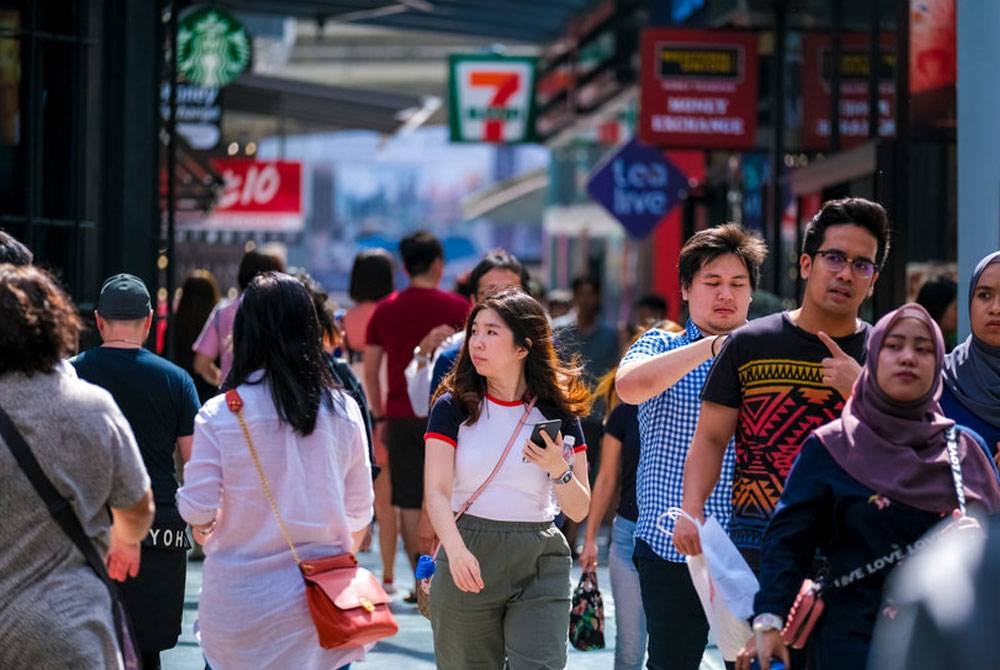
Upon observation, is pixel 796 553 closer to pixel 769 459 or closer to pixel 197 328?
pixel 769 459

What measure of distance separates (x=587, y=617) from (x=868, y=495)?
2.83 metres

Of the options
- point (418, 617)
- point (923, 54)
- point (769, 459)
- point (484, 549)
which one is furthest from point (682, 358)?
point (923, 54)

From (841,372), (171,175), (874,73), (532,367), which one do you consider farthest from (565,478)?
(874,73)

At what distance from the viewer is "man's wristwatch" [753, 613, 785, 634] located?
4965 millimetres

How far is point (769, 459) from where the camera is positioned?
5.60m

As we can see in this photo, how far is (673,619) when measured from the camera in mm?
6320

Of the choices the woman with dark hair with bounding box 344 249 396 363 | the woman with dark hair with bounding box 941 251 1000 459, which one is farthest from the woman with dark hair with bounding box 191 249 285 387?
the woman with dark hair with bounding box 941 251 1000 459

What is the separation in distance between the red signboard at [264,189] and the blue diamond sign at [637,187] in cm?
686

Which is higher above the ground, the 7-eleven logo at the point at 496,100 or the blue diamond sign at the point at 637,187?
the 7-eleven logo at the point at 496,100

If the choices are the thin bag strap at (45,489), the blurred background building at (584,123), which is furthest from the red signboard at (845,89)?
the thin bag strap at (45,489)

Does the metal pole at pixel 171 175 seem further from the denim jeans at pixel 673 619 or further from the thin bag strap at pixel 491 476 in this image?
the denim jeans at pixel 673 619

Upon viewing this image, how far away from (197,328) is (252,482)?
6736 millimetres

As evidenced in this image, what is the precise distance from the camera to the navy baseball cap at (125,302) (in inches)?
289

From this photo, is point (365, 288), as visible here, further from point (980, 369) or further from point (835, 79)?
point (980, 369)
